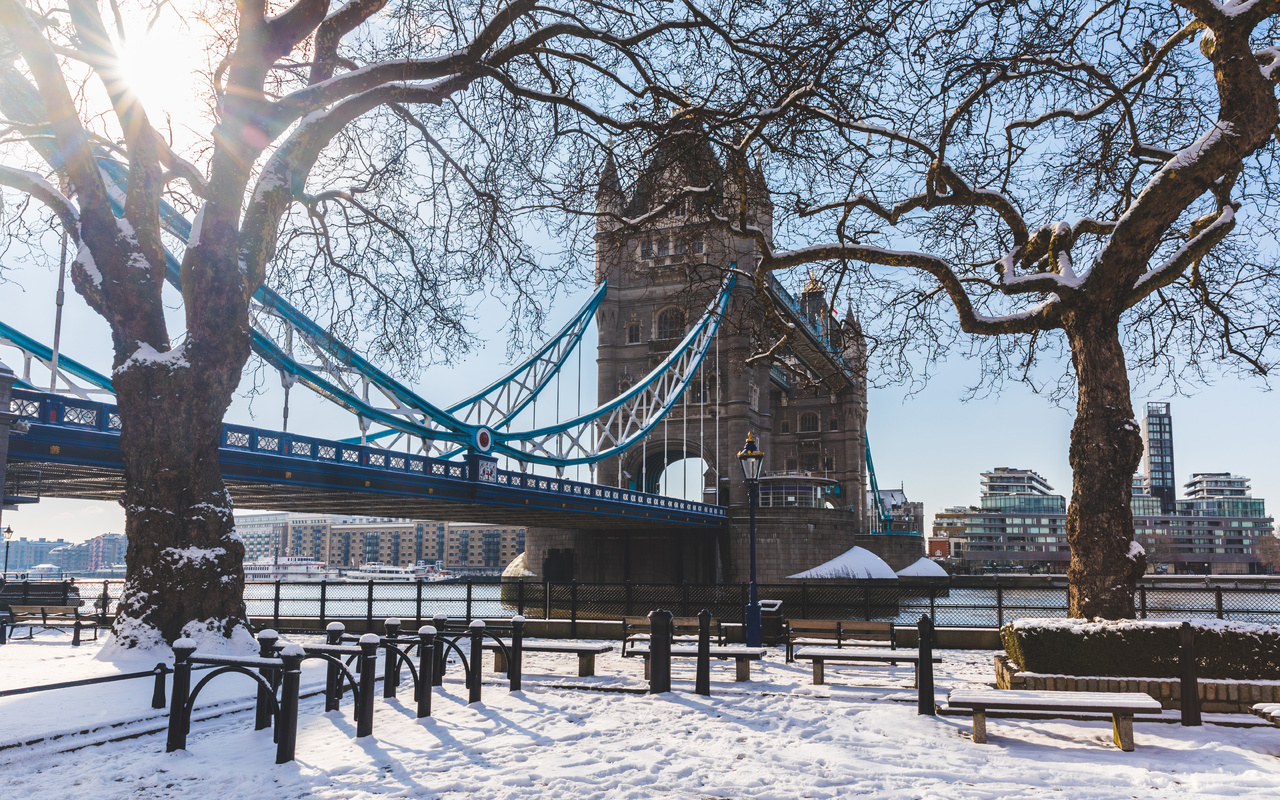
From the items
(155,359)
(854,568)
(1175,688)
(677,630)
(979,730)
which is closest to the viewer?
(979,730)

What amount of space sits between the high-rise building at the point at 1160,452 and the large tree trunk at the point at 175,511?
16979 centimetres

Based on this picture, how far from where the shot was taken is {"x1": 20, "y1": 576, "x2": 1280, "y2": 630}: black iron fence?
47.2 ft

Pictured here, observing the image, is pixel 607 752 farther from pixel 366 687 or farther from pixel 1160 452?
pixel 1160 452

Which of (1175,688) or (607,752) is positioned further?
(1175,688)

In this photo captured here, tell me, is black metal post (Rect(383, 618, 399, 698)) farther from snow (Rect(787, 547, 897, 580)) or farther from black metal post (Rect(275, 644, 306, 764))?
snow (Rect(787, 547, 897, 580))

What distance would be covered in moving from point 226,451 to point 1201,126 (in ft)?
62.9

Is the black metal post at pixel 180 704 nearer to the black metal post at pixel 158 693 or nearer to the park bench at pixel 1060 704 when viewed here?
the black metal post at pixel 158 693

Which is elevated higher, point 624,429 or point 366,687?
point 624,429

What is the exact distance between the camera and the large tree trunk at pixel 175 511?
868 cm

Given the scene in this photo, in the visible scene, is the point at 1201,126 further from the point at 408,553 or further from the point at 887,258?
the point at 408,553

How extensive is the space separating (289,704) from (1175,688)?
6.31 meters

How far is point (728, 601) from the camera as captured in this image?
18.9 meters

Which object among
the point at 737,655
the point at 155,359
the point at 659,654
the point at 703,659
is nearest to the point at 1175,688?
the point at 737,655

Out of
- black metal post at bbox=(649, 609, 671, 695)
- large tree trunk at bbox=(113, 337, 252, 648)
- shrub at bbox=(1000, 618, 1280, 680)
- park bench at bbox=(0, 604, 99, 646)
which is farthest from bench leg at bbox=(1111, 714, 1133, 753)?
park bench at bbox=(0, 604, 99, 646)
